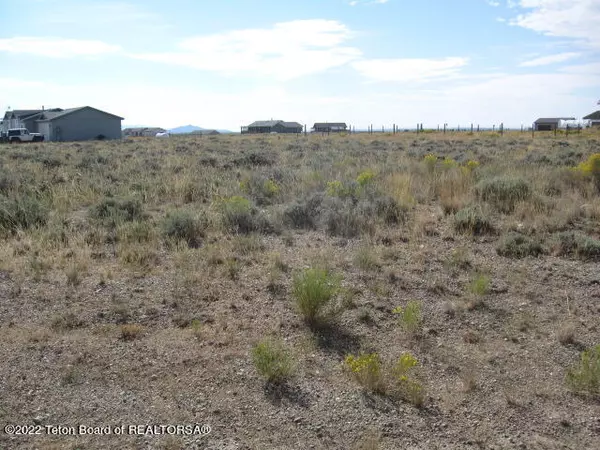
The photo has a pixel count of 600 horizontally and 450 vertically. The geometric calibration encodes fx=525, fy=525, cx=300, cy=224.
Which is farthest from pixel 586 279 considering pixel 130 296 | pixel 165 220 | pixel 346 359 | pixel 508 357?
pixel 165 220

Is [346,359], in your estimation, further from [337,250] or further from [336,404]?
[337,250]

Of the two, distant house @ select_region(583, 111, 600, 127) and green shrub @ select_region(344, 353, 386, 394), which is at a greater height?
distant house @ select_region(583, 111, 600, 127)

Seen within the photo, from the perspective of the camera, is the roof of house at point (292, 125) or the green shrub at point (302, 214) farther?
the roof of house at point (292, 125)

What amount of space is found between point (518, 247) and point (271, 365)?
192 inches

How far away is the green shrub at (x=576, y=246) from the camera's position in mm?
7497

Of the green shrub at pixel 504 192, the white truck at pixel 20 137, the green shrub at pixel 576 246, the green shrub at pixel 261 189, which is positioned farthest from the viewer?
the white truck at pixel 20 137

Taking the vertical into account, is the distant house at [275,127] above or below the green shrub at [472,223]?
above

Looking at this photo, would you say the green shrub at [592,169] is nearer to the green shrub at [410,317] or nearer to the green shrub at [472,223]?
the green shrub at [472,223]

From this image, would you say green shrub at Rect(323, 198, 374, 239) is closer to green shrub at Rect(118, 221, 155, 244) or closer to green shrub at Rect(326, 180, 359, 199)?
green shrub at Rect(326, 180, 359, 199)

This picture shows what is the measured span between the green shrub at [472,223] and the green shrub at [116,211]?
573 centimetres

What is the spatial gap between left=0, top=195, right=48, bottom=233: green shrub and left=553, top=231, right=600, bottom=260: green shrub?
837 cm

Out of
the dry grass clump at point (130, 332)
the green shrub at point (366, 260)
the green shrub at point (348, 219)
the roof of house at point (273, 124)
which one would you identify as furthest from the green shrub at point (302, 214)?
the roof of house at point (273, 124)

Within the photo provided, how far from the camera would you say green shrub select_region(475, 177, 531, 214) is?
34.2 ft

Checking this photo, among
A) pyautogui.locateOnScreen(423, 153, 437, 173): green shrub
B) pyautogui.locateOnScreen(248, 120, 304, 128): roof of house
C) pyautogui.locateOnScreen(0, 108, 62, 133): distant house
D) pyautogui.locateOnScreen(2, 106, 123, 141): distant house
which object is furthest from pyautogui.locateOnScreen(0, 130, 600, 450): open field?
pyautogui.locateOnScreen(248, 120, 304, 128): roof of house
